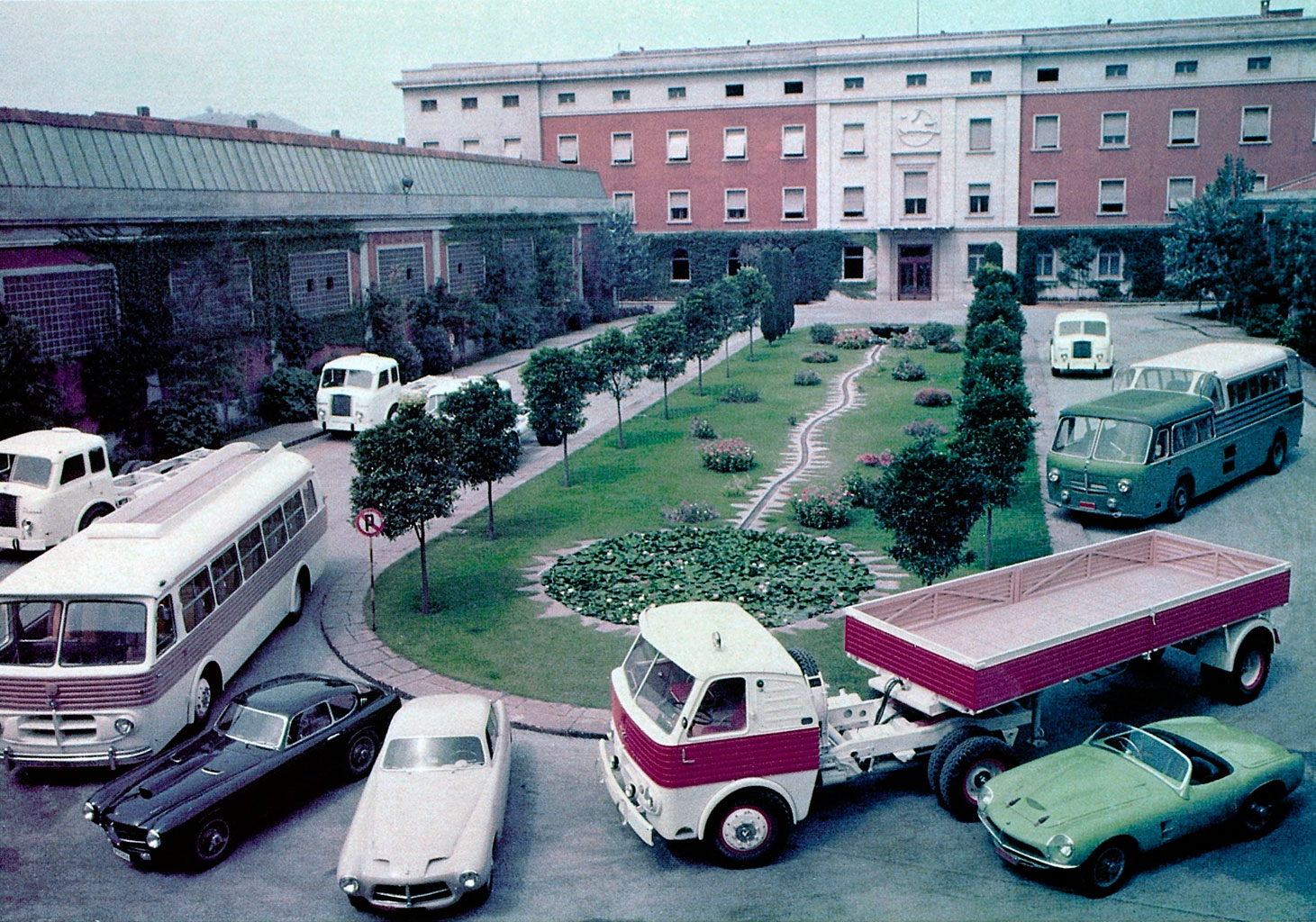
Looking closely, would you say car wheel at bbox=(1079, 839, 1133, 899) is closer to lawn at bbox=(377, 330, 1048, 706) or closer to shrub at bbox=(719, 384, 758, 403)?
lawn at bbox=(377, 330, 1048, 706)

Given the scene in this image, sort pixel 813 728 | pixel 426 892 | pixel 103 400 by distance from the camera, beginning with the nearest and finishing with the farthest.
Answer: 1. pixel 426 892
2. pixel 813 728
3. pixel 103 400

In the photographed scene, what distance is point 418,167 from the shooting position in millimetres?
38500

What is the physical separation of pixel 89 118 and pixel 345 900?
21.4 m

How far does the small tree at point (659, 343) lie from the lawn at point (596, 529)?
1.31 m

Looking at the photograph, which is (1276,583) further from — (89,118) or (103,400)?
(89,118)

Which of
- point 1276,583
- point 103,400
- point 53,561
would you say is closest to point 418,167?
point 103,400

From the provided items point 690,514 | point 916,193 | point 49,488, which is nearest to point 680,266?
point 916,193

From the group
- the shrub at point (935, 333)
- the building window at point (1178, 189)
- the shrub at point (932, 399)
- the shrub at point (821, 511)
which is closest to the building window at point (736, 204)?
the shrub at point (935, 333)

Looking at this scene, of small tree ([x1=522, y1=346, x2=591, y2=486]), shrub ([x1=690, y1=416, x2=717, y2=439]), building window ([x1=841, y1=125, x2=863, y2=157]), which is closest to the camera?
small tree ([x1=522, y1=346, x2=591, y2=486])

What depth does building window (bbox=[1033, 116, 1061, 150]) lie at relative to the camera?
5447cm

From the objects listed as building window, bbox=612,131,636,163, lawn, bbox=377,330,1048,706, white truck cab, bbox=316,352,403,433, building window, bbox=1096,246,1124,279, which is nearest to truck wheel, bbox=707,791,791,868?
lawn, bbox=377,330,1048,706

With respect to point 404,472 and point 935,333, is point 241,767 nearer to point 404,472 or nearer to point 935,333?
point 404,472

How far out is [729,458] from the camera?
23016 millimetres

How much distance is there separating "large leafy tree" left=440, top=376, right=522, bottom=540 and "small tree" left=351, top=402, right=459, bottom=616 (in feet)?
8.26
